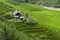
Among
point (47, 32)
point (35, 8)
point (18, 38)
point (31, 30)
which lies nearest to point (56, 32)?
point (47, 32)

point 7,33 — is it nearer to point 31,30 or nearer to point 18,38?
point 18,38

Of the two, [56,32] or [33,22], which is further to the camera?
[33,22]

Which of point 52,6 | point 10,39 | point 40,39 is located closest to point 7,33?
point 10,39

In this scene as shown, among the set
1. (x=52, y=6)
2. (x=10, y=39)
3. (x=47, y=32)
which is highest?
(x=10, y=39)

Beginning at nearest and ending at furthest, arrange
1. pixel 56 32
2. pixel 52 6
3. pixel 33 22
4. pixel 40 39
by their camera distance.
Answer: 1. pixel 40 39
2. pixel 56 32
3. pixel 33 22
4. pixel 52 6

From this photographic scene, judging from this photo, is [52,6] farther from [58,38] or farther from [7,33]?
Result: [7,33]

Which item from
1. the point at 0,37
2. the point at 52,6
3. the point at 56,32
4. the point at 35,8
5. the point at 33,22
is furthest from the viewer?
the point at 52,6

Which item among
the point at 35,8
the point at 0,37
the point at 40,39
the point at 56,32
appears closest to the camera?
the point at 0,37

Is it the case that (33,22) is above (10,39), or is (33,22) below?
below

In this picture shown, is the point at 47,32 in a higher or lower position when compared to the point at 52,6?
higher
